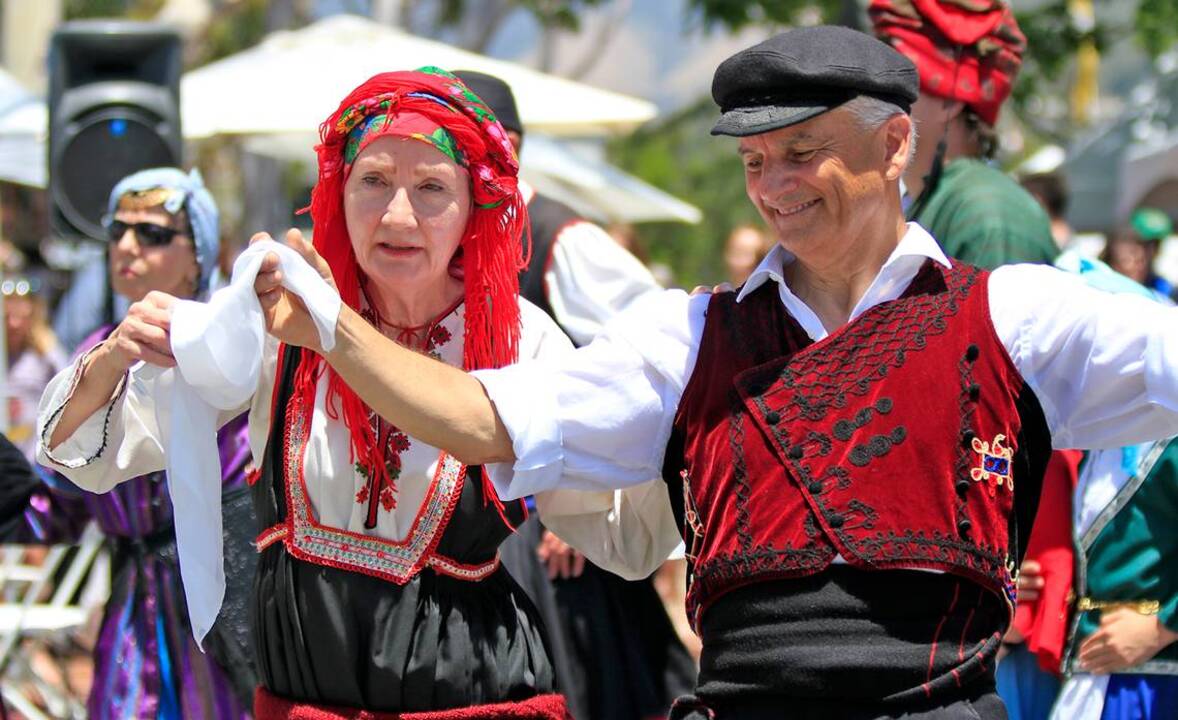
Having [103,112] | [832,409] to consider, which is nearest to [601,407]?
[832,409]

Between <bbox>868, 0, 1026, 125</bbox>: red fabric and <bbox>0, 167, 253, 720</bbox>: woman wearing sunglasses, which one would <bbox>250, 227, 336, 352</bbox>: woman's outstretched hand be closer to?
<bbox>0, 167, 253, 720</bbox>: woman wearing sunglasses

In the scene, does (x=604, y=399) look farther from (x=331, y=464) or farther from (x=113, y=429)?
(x=113, y=429)

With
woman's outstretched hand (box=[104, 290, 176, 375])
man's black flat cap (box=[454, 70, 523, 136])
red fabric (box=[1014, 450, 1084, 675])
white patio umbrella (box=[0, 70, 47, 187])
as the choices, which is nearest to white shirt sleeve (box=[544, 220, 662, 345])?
man's black flat cap (box=[454, 70, 523, 136])

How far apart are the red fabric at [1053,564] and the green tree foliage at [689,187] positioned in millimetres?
20299

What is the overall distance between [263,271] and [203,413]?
29 centimetres

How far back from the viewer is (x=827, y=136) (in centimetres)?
257

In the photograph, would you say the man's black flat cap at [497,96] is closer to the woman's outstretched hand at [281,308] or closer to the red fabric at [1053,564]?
the red fabric at [1053,564]

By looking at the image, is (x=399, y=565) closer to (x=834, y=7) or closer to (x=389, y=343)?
(x=389, y=343)

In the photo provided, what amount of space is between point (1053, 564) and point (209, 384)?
217 cm

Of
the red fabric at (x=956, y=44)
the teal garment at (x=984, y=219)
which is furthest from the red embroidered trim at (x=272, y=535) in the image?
the red fabric at (x=956, y=44)

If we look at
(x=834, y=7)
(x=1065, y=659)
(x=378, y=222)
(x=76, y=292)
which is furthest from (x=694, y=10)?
(x=378, y=222)

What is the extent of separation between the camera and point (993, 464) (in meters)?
2.50

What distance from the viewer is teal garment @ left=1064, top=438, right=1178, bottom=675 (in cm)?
359

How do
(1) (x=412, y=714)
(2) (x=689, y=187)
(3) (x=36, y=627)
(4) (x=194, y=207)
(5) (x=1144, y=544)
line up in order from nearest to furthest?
(1) (x=412, y=714) < (5) (x=1144, y=544) < (4) (x=194, y=207) < (3) (x=36, y=627) < (2) (x=689, y=187)
